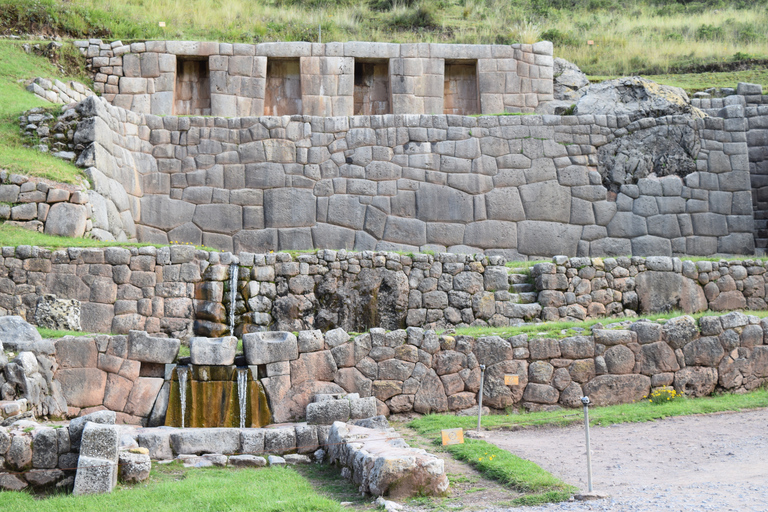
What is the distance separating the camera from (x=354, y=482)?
6883 millimetres

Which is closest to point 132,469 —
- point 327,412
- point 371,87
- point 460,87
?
point 327,412

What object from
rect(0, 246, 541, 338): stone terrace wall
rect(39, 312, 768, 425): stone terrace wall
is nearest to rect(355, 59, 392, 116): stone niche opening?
rect(0, 246, 541, 338): stone terrace wall

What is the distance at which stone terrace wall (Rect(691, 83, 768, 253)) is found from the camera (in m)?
16.1

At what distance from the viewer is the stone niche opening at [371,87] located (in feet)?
59.3

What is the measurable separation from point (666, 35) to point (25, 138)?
21.4 meters

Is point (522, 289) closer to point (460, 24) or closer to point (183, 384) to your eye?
point (183, 384)

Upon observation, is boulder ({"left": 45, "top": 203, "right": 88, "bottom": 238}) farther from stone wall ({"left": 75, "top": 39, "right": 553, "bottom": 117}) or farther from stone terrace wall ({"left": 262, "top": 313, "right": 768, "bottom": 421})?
stone wall ({"left": 75, "top": 39, "right": 553, "bottom": 117})

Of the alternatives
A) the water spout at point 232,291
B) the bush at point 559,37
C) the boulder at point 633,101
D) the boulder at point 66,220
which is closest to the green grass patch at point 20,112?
the boulder at point 66,220

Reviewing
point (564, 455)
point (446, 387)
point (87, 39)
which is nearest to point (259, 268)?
point (446, 387)

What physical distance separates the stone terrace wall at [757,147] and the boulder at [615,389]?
7.73m

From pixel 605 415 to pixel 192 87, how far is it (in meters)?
12.7

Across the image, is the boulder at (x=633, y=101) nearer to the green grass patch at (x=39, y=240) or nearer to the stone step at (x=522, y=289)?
the stone step at (x=522, y=289)

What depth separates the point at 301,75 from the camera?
1745 centimetres

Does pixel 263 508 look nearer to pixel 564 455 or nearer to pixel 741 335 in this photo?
pixel 564 455
